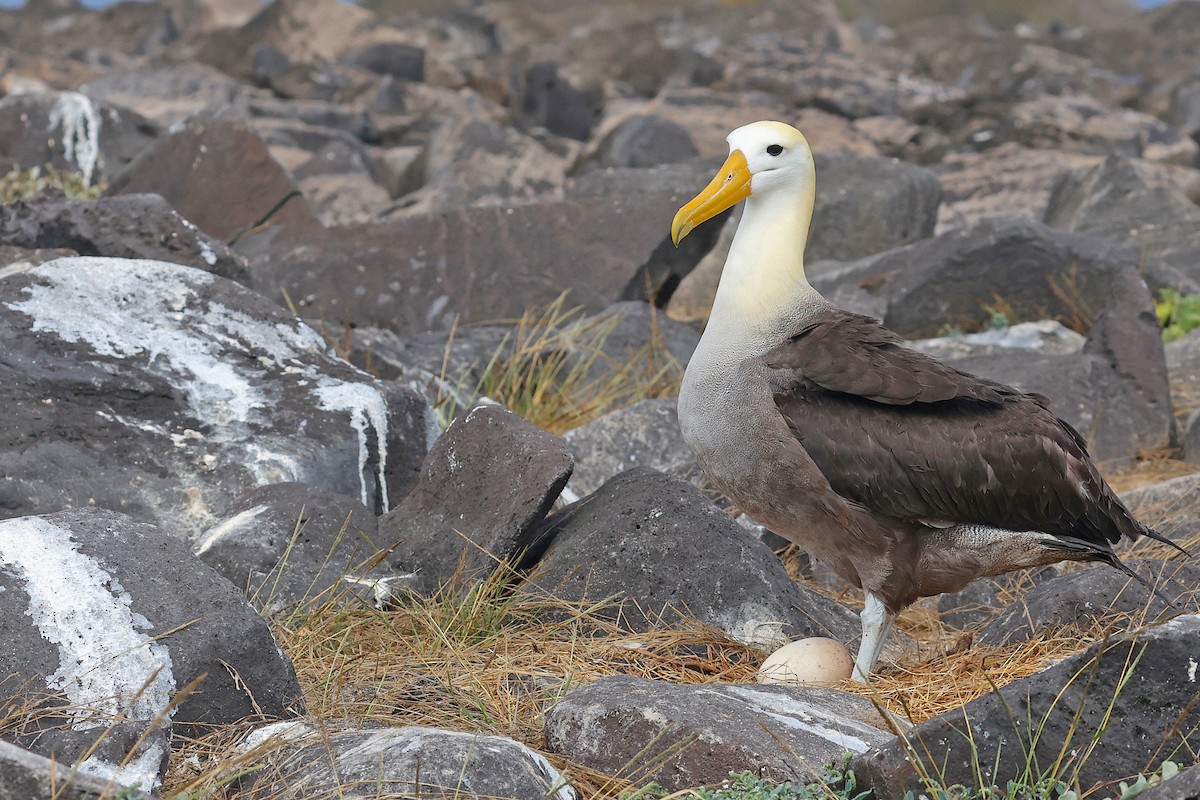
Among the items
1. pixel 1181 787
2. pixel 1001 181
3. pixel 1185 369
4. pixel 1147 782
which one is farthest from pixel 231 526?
pixel 1001 181

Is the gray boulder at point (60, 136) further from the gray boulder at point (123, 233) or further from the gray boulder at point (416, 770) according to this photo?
the gray boulder at point (416, 770)

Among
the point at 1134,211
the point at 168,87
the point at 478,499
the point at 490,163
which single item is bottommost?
the point at 168,87

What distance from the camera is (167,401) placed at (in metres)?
5.31

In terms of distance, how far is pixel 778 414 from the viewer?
13.9 ft

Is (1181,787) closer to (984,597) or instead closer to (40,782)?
(40,782)

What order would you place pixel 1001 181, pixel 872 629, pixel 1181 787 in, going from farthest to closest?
pixel 1001 181 → pixel 872 629 → pixel 1181 787

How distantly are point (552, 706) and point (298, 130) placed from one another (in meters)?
16.3

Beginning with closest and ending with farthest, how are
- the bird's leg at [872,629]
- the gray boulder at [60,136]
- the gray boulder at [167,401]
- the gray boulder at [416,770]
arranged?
the gray boulder at [416,770] → the bird's leg at [872,629] → the gray boulder at [167,401] → the gray boulder at [60,136]

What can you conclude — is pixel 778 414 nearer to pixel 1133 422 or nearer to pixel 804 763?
pixel 804 763

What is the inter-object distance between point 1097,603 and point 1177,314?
5156mm

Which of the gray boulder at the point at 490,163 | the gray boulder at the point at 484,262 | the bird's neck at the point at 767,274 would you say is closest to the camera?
the bird's neck at the point at 767,274

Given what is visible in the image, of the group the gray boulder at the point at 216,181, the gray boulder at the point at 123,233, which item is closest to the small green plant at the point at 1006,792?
the gray boulder at the point at 123,233

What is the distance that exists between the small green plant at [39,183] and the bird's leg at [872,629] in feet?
23.2

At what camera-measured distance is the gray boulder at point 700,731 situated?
326cm
